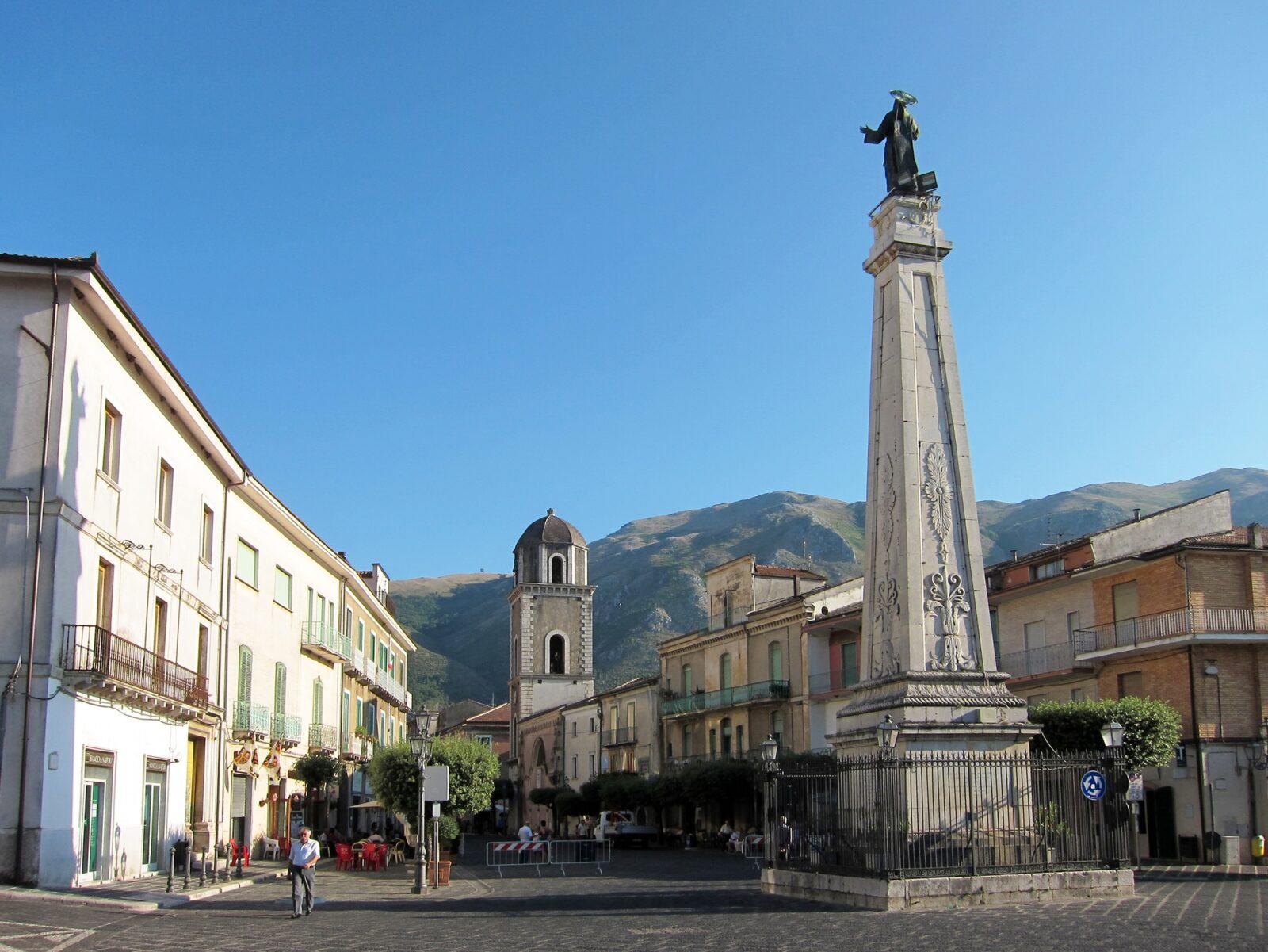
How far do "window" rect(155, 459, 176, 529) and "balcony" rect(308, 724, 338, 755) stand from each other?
14.2 metres

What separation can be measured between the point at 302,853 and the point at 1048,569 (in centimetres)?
2343

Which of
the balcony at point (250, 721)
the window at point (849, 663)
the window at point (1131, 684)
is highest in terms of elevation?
the window at point (849, 663)

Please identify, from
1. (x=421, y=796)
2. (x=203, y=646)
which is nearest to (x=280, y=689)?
(x=203, y=646)

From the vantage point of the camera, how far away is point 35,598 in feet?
60.4

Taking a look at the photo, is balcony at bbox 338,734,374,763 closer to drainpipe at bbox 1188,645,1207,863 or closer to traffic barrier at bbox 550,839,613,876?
traffic barrier at bbox 550,839,613,876

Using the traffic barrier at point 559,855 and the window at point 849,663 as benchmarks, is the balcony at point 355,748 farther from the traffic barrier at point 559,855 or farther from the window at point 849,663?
the window at point 849,663

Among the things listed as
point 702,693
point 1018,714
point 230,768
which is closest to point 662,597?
point 702,693

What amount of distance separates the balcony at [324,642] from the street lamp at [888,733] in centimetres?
2378

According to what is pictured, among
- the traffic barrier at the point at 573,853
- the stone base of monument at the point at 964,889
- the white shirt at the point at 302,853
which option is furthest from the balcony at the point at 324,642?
the stone base of monument at the point at 964,889

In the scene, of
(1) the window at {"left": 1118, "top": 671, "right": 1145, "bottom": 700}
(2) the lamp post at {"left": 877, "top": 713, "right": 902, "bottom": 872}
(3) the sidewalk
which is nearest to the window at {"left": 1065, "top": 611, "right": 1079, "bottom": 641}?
Result: (1) the window at {"left": 1118, "top": 671, "right": 1145, "bottom": 700}

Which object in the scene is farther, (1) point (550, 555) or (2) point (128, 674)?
(1) point (550, 555)

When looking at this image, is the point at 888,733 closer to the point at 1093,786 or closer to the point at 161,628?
the point at 1093,786

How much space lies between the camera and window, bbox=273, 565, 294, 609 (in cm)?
3484

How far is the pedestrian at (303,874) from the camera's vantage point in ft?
57.4
